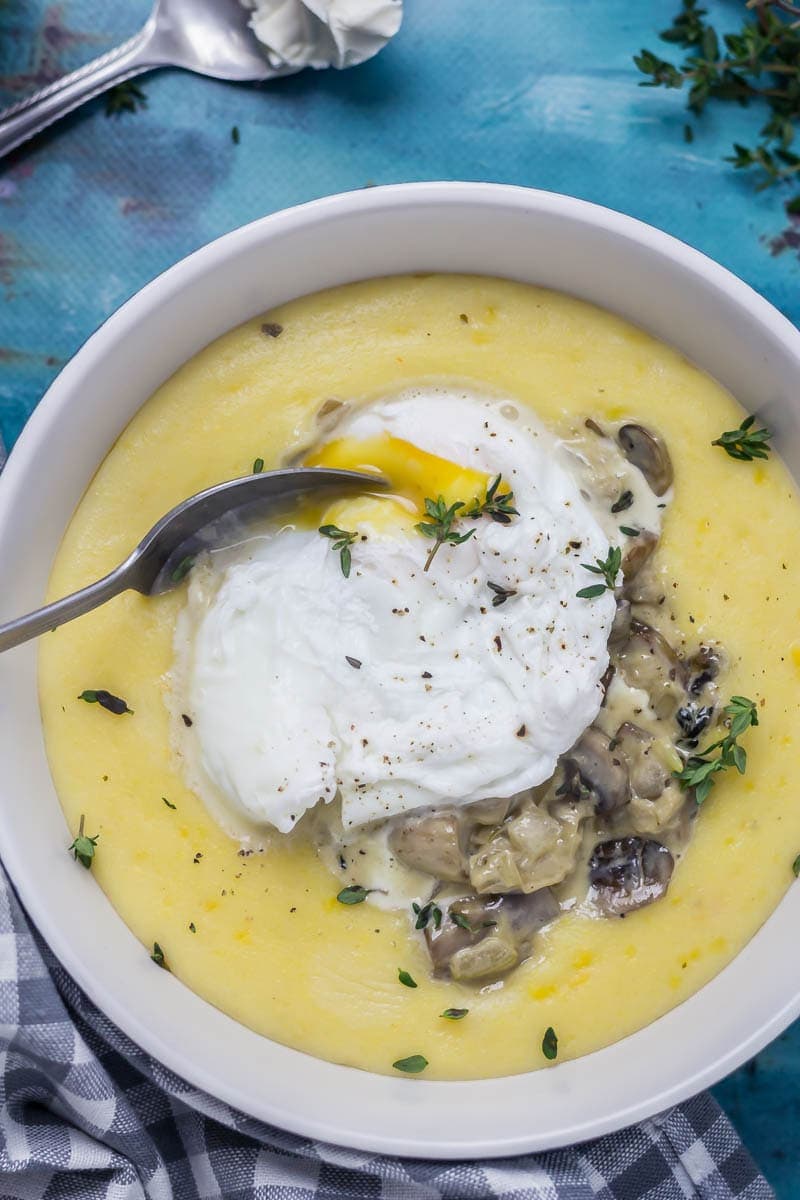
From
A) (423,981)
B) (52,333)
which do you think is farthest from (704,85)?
(423,981)

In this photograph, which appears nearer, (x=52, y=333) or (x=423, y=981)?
(x=423, y=981)

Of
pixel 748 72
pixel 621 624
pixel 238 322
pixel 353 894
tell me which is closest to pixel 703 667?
pixel 621 624

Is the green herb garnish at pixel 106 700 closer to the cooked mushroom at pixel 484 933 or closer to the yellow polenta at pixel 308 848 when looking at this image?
the yellow polenta at pixel 308 848

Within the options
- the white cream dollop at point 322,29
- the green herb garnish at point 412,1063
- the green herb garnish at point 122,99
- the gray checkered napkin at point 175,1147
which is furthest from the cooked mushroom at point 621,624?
the green herb garnish at point 122,99

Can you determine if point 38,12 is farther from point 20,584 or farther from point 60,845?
point 60,845

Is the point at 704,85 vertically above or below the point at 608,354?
above
